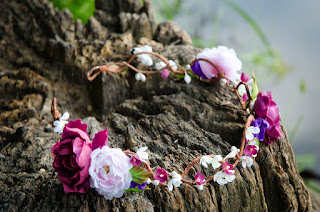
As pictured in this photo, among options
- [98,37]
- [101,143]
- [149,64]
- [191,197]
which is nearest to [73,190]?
[101,143]

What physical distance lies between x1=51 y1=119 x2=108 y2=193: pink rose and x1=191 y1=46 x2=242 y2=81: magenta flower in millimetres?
438

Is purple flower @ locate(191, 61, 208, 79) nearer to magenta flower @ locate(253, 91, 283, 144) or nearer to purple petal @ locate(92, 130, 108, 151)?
magenta flower @ locate(253, 91, 283, 144)

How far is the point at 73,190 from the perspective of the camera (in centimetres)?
69

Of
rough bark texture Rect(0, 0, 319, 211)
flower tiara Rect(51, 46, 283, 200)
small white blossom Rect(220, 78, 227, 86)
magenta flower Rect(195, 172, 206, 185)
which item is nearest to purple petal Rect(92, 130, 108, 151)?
flower tiara Rect(51, 46, 283, 200)

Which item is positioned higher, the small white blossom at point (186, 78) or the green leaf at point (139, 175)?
the small white blossom at point (186, 78)

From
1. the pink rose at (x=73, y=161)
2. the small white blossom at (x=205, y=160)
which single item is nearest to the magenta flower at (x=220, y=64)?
the small white blossom at (x=205, y=160)

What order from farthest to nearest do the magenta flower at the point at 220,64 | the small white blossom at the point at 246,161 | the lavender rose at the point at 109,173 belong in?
the magenta flower at the point at 220,64 → the small white blossom at the point at 246,161 → the lavender rose at the point at 109,173

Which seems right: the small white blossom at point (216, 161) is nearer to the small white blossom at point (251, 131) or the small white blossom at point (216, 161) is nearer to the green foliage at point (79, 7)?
the small white blossom at point (251, 131)

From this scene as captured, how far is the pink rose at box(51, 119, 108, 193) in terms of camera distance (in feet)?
2.27

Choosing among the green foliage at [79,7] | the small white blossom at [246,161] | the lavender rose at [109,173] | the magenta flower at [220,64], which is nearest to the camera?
the lavender rose at [109,173]

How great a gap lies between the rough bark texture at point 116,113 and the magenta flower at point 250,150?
46 mm

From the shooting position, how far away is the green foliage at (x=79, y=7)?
1.59 m

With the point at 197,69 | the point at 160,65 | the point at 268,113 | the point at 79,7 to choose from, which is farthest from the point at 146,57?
the point at 79,7

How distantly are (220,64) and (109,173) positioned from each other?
486 mm
